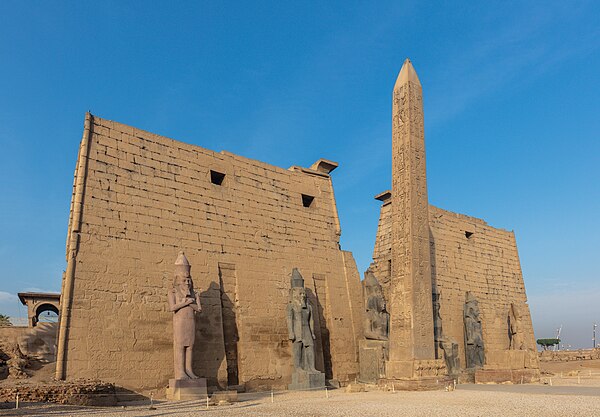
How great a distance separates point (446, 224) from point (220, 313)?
9365mm

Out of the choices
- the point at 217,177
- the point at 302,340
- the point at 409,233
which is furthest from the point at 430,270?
the point at 217,177

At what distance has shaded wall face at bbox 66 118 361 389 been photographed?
9664 millimetres

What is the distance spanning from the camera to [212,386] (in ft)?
34.2

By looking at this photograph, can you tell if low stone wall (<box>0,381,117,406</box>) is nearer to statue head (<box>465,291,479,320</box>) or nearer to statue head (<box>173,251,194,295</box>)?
statue head (<box>173,251,194,295</box>)

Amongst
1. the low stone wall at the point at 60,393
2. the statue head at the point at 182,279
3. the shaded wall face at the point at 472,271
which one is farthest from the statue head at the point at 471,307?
the low stone wall at the point at 60,393

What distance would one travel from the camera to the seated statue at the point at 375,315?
496 inches

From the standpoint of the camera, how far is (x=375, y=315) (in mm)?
12734

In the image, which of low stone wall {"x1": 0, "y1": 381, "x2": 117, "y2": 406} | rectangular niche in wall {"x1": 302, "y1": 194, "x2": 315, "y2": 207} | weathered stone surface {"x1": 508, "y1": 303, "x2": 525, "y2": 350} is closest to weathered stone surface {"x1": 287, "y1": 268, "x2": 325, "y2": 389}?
rectangular niche in wall {"x1": 302, "y1": 194, "x2": 315, "y2": 207}

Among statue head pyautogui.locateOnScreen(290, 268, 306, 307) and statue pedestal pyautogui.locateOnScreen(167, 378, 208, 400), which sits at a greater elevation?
statue head pyautogui.locateOnScreen(290, 268, 306, 307)

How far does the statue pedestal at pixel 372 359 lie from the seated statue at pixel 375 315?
24cm

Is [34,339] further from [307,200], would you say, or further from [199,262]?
[307,200]

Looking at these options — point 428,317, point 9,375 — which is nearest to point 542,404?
point 428,317

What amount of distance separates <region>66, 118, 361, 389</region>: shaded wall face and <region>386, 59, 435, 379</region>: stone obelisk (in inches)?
119

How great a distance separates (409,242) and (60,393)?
20.6 ft
